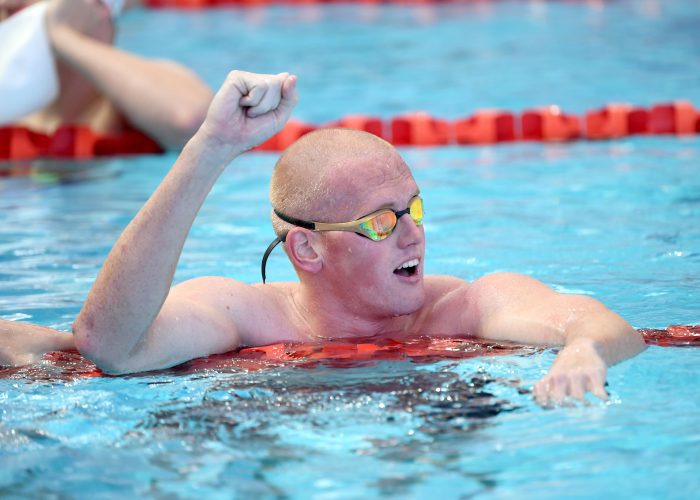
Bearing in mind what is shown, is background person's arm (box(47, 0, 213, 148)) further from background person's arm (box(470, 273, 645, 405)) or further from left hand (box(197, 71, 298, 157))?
left hand (box(197, 71, 298, 157))

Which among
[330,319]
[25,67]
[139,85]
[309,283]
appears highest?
[25,67]

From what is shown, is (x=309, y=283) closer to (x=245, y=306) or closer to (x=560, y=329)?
(x=245, y=306)

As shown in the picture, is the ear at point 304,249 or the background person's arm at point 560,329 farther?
the ear at point 304,249

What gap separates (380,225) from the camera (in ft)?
10.8

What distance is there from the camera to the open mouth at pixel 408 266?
3.34m

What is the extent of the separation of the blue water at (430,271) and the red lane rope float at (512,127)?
0.14m

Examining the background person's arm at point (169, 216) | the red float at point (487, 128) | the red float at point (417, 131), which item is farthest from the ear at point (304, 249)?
the red float at point (487, 128)

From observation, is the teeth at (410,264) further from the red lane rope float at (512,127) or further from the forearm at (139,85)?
the red lane rope float at (512,127)

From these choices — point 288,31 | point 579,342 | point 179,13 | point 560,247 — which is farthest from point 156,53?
point 579,342

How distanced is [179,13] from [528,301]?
11817 mm

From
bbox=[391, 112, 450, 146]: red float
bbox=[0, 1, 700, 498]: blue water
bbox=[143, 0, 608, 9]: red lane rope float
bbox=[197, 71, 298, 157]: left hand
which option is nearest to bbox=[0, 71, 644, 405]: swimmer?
bbox=[197, 71, 298, 157]: left hand

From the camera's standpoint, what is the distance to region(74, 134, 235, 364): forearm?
2918 millimetres

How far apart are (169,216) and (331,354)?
0.67m

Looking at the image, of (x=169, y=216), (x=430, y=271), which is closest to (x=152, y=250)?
(x=169, y=216)
